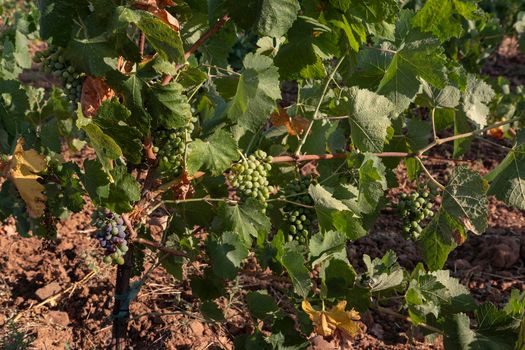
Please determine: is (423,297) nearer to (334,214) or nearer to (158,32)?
(334,214)

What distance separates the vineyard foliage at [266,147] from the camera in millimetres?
1912

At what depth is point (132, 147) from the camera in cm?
200

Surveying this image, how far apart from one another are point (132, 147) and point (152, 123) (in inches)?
3.7

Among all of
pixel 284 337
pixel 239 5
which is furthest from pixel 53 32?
pixel 284 337

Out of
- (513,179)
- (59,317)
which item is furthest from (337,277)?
(59,317)

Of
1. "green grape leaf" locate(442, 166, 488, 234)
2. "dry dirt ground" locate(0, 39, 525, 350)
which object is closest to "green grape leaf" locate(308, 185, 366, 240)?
"green grape leaf" locate(442, 166, 488, 234)

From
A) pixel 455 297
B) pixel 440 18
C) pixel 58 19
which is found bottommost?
pixel 455 297

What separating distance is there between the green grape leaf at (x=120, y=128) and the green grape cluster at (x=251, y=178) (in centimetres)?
30

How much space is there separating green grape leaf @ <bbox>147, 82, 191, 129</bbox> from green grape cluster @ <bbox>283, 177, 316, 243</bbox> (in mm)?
500

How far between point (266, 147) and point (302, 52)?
1.73 feet

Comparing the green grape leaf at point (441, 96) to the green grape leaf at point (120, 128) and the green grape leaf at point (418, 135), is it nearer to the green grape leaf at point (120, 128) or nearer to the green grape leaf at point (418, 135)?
the green grape leaf at point (418, 135)

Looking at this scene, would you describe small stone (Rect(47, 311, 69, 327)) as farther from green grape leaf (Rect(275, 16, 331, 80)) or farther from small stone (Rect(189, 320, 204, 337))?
green grape leaf (Rect(275, 16, 331, 80))

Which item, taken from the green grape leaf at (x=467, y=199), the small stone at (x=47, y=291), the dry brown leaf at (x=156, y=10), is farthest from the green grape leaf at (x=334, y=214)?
the small stone at (x=47, y=291)

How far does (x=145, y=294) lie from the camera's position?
124 inches
